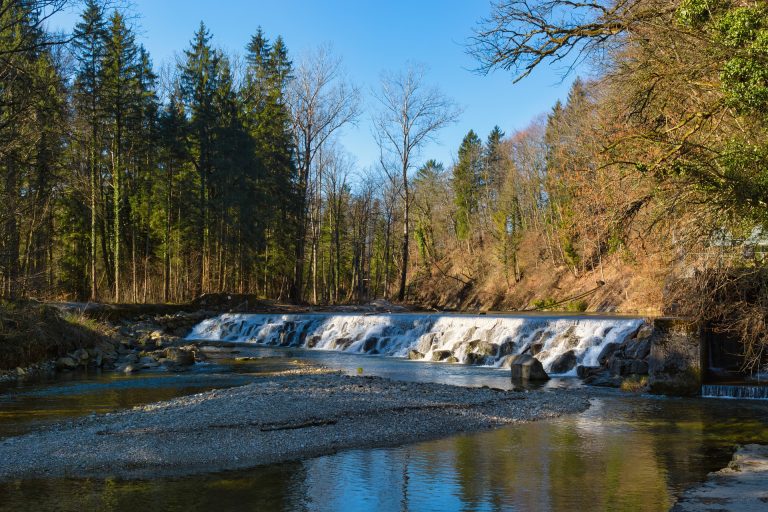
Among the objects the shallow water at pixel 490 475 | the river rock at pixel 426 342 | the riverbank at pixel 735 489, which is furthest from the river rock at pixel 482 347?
the riverbank at pixel 735 489

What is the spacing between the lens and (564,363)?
17234 millimetres

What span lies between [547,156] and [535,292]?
8972mm

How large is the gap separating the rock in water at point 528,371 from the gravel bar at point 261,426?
214 cm

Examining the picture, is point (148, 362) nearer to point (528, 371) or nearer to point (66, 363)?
point (66, 363)

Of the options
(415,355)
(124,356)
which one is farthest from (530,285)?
(124,356)

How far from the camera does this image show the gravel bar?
791cm

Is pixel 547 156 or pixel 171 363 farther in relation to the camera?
pixel 547 156

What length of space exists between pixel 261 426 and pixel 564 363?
10417mm

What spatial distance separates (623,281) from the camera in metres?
32.2

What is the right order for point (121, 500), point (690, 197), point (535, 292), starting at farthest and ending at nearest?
point (535, 292), point (690, 197), point (121, 500)

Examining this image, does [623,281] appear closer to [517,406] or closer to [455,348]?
[455,348]

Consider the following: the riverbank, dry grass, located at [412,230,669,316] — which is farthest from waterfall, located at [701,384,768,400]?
dry grass, located at [412,230,669,316]

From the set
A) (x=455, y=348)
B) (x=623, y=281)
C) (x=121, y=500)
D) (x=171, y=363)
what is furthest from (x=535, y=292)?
(x=121, y=500)

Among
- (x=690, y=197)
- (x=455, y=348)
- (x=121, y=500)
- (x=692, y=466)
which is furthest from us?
(x=455, y=348)
